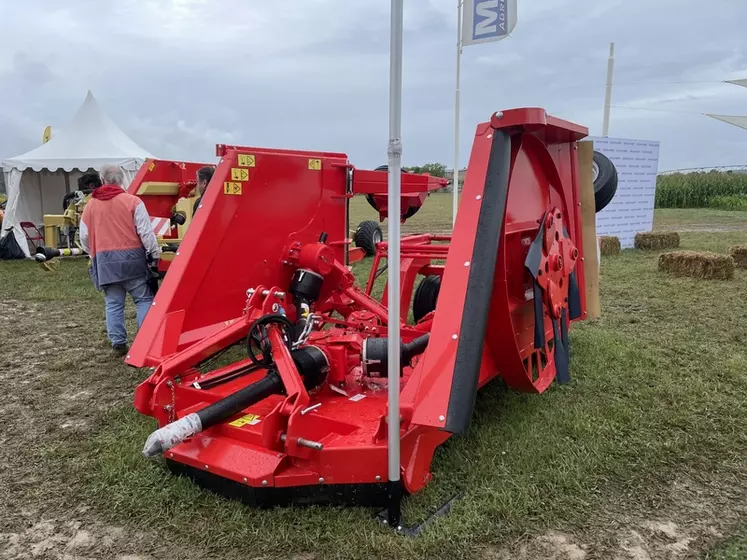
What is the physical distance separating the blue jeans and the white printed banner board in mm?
9800

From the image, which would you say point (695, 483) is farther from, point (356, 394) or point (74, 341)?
point (74, 341)

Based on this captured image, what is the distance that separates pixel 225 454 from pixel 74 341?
378 cm

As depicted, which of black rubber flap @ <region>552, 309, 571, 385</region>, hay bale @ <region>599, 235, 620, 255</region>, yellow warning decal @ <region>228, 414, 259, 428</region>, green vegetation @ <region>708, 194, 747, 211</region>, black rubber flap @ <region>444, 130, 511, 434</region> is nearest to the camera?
black rubber flap @ <region>444, 130, 511, 434</region>

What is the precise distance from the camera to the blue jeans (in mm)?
5141

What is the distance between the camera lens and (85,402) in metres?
4.20

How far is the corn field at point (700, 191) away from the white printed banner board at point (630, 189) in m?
17.4

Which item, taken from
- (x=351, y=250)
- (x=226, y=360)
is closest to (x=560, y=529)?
(x=351, y=250)

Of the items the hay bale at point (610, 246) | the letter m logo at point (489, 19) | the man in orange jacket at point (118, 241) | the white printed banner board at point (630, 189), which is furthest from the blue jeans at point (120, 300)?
the white printed banner board at point (630, 189)

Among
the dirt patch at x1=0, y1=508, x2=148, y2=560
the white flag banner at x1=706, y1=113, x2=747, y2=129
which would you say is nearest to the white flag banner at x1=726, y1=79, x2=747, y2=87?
the white flag banner at x1=706, y1=113, x2=747, y2=129

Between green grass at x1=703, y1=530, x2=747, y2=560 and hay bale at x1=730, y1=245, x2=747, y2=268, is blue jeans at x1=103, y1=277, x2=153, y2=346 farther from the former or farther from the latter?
hay bale at x1=730, y1=245, x2=747, y2=268

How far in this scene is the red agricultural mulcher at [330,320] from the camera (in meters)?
2.56

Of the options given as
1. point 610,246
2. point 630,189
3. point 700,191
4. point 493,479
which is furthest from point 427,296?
point 700,191

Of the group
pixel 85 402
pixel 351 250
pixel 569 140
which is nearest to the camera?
pixel 569 140

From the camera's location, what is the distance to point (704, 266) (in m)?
8.55
